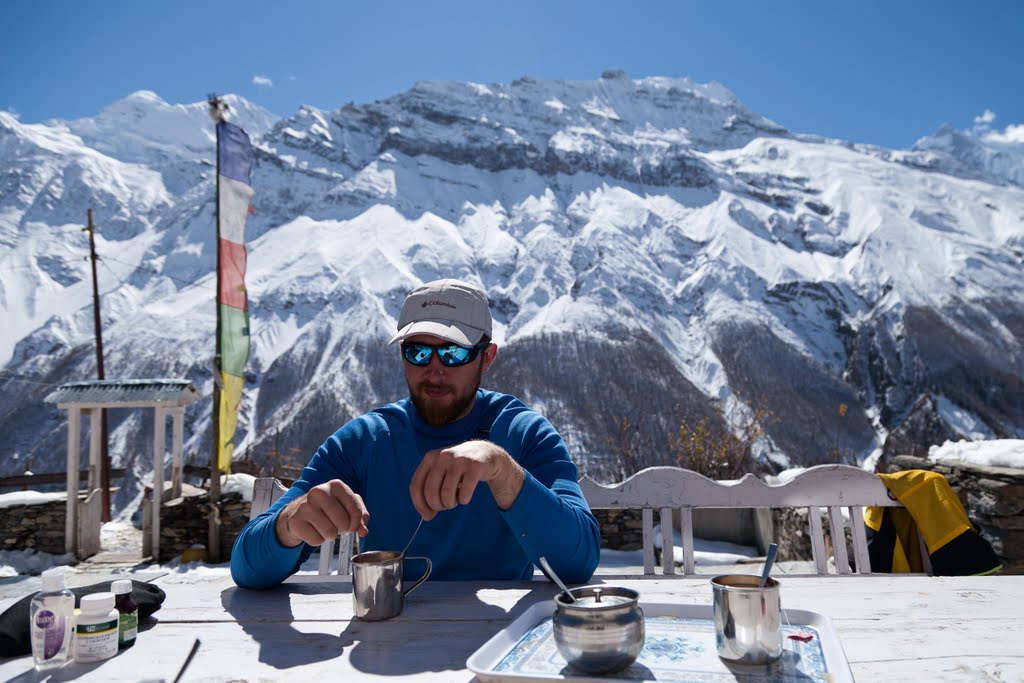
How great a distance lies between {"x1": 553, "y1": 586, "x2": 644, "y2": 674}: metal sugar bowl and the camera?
0.92 meters

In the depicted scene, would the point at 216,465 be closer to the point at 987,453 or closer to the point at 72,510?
the point at 72,510

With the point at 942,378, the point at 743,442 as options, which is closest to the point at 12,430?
the point at 743,442

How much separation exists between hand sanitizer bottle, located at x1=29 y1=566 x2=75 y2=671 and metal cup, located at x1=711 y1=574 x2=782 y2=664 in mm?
1055

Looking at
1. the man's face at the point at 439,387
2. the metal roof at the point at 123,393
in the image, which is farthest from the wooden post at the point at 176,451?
the man's face at the point at 439,387

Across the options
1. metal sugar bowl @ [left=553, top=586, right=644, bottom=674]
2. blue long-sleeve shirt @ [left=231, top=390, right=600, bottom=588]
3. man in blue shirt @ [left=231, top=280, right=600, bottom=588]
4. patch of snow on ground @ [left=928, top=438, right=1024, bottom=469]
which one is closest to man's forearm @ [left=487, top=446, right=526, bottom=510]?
man in blue shirt @ [left=231, top=280, right=600, bottom=588]

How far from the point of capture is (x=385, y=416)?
2.03 metres

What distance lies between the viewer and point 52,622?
1060 mm

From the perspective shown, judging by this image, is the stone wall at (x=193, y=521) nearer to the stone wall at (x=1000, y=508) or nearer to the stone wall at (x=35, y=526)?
the stone wall at (x=35, y=526)

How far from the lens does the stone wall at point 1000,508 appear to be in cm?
393

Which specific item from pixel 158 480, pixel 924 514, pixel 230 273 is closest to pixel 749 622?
pixel 924 514

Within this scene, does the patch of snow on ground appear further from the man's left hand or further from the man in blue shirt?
the man's left hand

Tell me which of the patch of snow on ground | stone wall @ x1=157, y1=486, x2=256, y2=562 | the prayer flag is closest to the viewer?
the patch of snow on ground

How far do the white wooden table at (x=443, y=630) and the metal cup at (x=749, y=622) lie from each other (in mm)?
135

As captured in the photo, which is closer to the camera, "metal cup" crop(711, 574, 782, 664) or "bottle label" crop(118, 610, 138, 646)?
"metal cup" crop(711, 574, 782, 664)
